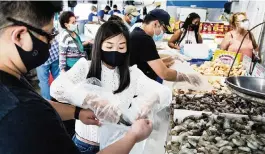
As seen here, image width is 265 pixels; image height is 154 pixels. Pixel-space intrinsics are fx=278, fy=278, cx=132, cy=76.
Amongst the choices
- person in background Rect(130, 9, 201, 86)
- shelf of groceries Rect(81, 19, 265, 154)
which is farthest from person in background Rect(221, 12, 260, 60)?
person in background Rect(130, 9, 201, 86)

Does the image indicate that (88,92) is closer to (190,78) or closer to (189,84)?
(190,78)

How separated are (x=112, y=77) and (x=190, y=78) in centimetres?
99

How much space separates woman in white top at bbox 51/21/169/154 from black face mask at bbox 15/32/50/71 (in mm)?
672

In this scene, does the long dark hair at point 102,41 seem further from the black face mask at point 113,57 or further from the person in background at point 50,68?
the person in background at point 50,68

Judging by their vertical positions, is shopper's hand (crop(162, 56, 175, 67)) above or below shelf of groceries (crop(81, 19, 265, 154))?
above

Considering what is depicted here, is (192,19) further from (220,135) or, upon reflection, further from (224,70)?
(220,135)

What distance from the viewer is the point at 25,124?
2.73 ft

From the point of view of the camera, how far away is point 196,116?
211cm

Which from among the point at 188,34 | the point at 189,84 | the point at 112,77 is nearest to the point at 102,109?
the point at 112,77

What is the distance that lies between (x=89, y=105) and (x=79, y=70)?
0.93 ft

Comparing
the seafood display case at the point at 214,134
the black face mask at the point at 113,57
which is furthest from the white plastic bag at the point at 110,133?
the black face mask at the point at 113,57

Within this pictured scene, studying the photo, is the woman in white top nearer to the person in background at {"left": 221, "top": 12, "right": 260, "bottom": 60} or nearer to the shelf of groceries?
the shelf of groceries

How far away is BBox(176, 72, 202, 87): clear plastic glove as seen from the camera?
2580 mm

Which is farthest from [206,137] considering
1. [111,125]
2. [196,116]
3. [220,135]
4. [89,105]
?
[89,105]
